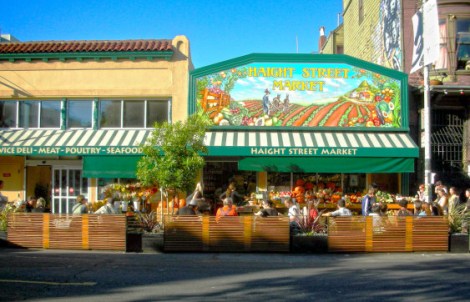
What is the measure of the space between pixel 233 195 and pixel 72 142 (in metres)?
5.47

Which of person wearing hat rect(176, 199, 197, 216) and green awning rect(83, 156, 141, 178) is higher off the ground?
green awning rect(83, 156, 141, 178)

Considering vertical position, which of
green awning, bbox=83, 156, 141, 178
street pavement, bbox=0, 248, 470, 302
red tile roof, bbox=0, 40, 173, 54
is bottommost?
street pavement, bbox=0, 248, 470, 302

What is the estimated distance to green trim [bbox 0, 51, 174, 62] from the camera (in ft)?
59.4

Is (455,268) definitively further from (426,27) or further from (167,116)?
(167,116)

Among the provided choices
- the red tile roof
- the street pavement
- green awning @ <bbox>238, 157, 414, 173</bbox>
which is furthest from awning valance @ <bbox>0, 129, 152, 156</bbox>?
the street pavement

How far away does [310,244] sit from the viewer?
12.5 metres

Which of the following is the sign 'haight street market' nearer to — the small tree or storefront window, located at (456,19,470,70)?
storefront window, located at (456,19,470,70)

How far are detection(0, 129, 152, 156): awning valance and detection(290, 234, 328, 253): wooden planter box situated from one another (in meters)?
6.18

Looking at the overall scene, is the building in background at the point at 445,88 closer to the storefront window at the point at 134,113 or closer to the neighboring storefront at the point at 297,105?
the neighboring storefront at the point at 297,105

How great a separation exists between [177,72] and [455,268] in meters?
11.2

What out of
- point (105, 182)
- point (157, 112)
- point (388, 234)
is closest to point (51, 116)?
point (105, 182)

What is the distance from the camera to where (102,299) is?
731 cm

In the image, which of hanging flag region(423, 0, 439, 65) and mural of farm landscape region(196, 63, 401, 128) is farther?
mural of farm landscape region(196, 63, 401, 128)

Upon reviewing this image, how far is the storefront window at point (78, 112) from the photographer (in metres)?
18.6
